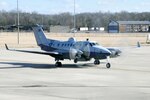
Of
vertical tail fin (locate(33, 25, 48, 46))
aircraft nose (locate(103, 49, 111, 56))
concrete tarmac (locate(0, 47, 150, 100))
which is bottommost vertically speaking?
concrete tarmac (locate(0, 47, 150, 100))

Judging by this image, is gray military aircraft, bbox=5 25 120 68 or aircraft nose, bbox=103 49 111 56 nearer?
aircraft nose, bbox=103 49 111 56

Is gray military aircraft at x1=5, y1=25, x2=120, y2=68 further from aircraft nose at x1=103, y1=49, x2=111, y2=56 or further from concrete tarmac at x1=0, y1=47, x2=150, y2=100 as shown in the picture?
concrete tarmac at x1=0, y1=47, x2=150, y2=100

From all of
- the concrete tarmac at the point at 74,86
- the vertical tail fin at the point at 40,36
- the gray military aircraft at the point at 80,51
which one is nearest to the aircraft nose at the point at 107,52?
the gray military aircraft at the point at 80,51

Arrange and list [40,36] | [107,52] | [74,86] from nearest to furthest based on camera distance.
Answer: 1. [74,86]
2. [107,52]
3. [40,36]

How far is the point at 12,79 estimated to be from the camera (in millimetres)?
20938

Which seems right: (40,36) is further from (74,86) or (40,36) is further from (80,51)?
(74,86)

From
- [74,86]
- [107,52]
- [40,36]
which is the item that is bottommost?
[74,86]

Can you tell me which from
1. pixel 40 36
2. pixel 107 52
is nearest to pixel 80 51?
pixel 107 52

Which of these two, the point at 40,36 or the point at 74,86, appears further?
the point at 40,36

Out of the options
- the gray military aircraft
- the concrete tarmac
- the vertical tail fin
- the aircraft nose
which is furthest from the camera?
the vertical tail fin

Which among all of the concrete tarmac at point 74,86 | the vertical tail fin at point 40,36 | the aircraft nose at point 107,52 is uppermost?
the vertical tail fin at point 40,36

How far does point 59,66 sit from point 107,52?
3.38m

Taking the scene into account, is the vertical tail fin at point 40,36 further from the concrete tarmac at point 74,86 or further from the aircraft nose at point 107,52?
the concrete tarmac at point 74,86

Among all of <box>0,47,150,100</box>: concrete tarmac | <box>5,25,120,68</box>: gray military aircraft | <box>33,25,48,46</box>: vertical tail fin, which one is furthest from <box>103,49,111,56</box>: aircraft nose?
<box>33,25,48,46</box>: vertical tail fin
